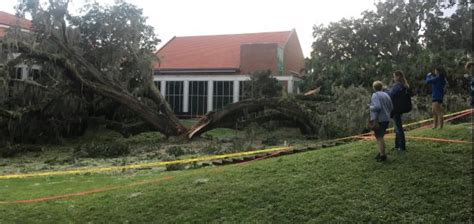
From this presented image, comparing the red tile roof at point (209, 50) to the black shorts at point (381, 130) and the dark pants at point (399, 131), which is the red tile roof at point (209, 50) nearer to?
the dark pants at point (399, 131)

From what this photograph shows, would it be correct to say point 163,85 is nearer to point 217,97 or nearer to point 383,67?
point 217,97

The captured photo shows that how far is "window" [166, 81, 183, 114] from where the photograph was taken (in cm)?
4325

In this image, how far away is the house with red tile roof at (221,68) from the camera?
1629 inches

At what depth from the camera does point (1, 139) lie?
63.0 feet

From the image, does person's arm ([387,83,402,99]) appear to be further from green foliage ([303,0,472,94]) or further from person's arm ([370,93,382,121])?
green foliage ([303,0,472,94])

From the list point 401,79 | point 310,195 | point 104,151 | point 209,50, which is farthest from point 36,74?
point 209,50

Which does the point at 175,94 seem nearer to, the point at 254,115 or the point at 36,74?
the point at 36,74

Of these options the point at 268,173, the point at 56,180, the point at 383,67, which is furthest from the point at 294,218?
the point at 383,67

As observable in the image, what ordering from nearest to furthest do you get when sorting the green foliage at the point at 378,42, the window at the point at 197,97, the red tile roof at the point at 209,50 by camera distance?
1. the green foliage at the point at 378,42
2. the window at the point at 197,97
3. the red tile roof at the point at 209,50

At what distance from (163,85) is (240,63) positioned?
723 centimetres

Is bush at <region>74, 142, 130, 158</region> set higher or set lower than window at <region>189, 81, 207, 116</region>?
lower

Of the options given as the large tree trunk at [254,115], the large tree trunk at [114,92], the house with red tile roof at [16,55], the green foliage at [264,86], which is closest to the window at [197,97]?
the green foliage at [264,86]

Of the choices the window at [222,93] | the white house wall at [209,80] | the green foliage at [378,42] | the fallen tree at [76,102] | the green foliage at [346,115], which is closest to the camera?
the green foliage at [346,115]

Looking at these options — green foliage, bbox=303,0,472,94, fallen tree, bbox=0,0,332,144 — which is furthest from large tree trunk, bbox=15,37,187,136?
green foliage, bbox=303,0,472,94
